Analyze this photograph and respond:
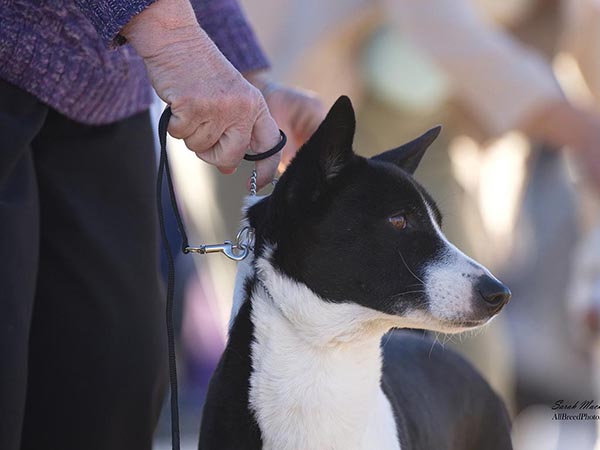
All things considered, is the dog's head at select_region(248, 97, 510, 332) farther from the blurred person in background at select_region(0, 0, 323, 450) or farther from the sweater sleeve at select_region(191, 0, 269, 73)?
the sweater sleeve at select_region(191, 0, 269, 73)

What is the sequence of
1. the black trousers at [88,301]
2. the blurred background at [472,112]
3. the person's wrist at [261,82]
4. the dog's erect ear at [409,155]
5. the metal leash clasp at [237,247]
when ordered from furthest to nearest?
the blurred background at [472,112] < the person's wrist at [261,82] < the dog's erect ear at [409,155] < the black trousers at [88,301] < the metal leash clasp at [237,247]

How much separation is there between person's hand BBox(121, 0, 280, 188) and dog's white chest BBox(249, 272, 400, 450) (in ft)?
1.36

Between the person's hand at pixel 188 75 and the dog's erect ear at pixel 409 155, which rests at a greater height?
the person's hand at pixel 188 75

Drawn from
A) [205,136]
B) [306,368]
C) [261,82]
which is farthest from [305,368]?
[261,82]

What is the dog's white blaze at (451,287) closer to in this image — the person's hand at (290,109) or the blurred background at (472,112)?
the person's hand at (290,109)

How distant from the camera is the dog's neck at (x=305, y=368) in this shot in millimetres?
2387

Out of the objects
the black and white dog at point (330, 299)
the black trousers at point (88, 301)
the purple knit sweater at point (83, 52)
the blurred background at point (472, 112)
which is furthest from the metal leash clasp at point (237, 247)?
the blurred background at point (472, 112)

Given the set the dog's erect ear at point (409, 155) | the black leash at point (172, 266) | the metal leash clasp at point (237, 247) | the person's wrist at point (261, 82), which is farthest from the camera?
the person's wrist at point (261, 82)

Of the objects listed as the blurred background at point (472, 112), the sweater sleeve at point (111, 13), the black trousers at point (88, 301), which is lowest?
the blurred background at point (472, 112)

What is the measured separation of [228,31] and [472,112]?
6.30ft

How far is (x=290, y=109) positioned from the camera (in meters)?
2.76

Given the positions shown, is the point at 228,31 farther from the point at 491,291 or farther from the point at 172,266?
the point at 491,291

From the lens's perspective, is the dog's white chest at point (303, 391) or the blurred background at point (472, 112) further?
the blurred background at point (472, 112)

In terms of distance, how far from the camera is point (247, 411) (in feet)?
7.82
